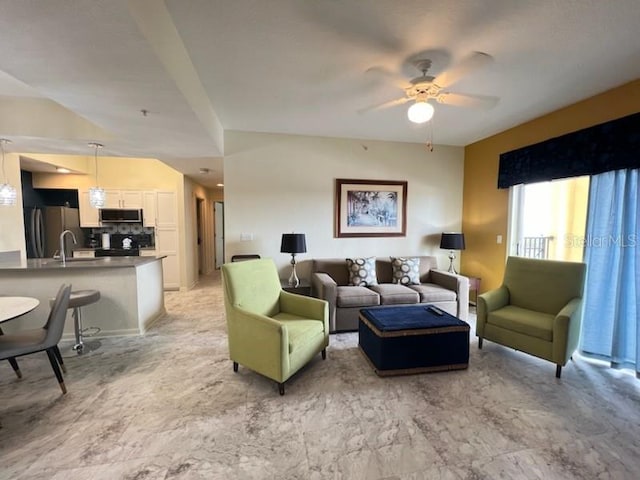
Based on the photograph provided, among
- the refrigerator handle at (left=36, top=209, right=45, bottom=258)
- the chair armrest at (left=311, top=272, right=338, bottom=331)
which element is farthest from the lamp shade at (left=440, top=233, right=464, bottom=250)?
the refrigerator handle at (left=36, top=209, right=45, bottom=258)

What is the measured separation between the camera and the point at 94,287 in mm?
3232

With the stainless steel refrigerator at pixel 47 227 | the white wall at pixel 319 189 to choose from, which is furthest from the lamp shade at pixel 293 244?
the stainless steel refrigerator at pixel 47 227

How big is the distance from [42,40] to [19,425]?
2.39 metres

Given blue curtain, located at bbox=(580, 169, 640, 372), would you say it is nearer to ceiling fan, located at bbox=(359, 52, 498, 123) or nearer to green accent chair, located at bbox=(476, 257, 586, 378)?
green accent chair, located at bbox=(476, 257, 586, 378)

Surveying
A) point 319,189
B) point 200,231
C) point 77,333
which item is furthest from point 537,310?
point 200,231

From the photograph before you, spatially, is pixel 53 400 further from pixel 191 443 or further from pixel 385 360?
pixel 385 360

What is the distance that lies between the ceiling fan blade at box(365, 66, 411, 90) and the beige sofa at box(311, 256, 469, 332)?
7.31 ft

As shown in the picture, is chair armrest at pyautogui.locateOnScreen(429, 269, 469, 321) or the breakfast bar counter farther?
chair armrest at pyautogui.locateOnScreen(429, 269, 469, 321)

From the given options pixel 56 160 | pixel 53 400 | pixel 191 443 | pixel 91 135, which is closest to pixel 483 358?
pixel 191 443

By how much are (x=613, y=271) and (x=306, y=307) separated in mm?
2973

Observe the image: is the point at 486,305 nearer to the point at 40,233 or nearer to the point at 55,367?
the point at 55,367

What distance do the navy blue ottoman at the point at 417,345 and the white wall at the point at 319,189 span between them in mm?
1976

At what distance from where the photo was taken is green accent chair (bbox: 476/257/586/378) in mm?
2490

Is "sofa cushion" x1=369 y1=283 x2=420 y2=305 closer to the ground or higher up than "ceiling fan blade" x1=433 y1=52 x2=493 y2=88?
closer to the ground
